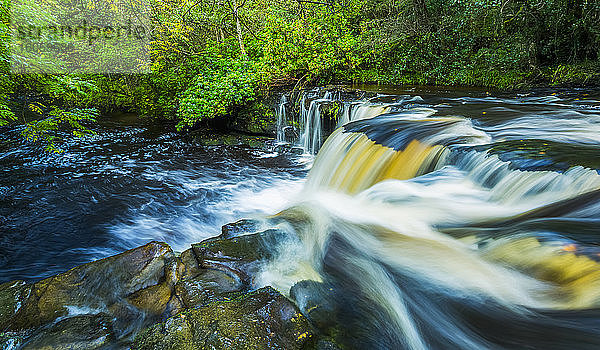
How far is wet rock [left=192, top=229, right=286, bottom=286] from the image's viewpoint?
8.91ft

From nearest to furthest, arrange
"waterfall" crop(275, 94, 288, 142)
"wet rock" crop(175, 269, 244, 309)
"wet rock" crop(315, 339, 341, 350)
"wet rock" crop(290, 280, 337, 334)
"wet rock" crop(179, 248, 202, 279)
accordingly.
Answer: "wet rock" crop(315, 339, 341, 350) → "wet rock" crop(290, 280, 337, 334) → "wet rock" crop(175, 269, 244, 309) → "wet rock" crop(179, 248, 202, 279) → "waterfall" crop(275, 94, 288, 142)

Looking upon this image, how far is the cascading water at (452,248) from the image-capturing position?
6.81ft

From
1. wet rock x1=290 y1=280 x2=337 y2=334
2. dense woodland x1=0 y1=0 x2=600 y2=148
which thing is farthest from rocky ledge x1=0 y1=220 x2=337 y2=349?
dense woodland x1=0 y1=0 x2=600 y2=148

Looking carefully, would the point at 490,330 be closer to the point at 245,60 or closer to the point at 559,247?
the point at 559,247

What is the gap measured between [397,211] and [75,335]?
335 centimetres

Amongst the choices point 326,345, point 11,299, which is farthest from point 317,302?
point 11,299

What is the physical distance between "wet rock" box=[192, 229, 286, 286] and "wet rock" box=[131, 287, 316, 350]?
0.74 m

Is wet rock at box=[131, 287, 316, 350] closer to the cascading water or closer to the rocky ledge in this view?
the rocky ledge

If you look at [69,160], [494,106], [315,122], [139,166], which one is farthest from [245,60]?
[494,106]

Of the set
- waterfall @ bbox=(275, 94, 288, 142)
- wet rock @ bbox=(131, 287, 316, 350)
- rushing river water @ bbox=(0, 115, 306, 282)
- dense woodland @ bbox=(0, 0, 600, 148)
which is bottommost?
rushing river water @ bbox=(0, 115, 306, 282)

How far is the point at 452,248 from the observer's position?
2982mm

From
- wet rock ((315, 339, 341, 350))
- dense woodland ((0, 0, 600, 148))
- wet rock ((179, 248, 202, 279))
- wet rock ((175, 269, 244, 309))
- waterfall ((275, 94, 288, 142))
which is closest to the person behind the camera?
wet rock ((315, 339, 341, 350))

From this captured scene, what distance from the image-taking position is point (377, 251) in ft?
10.6

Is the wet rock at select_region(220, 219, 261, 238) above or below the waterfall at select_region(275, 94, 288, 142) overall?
below
